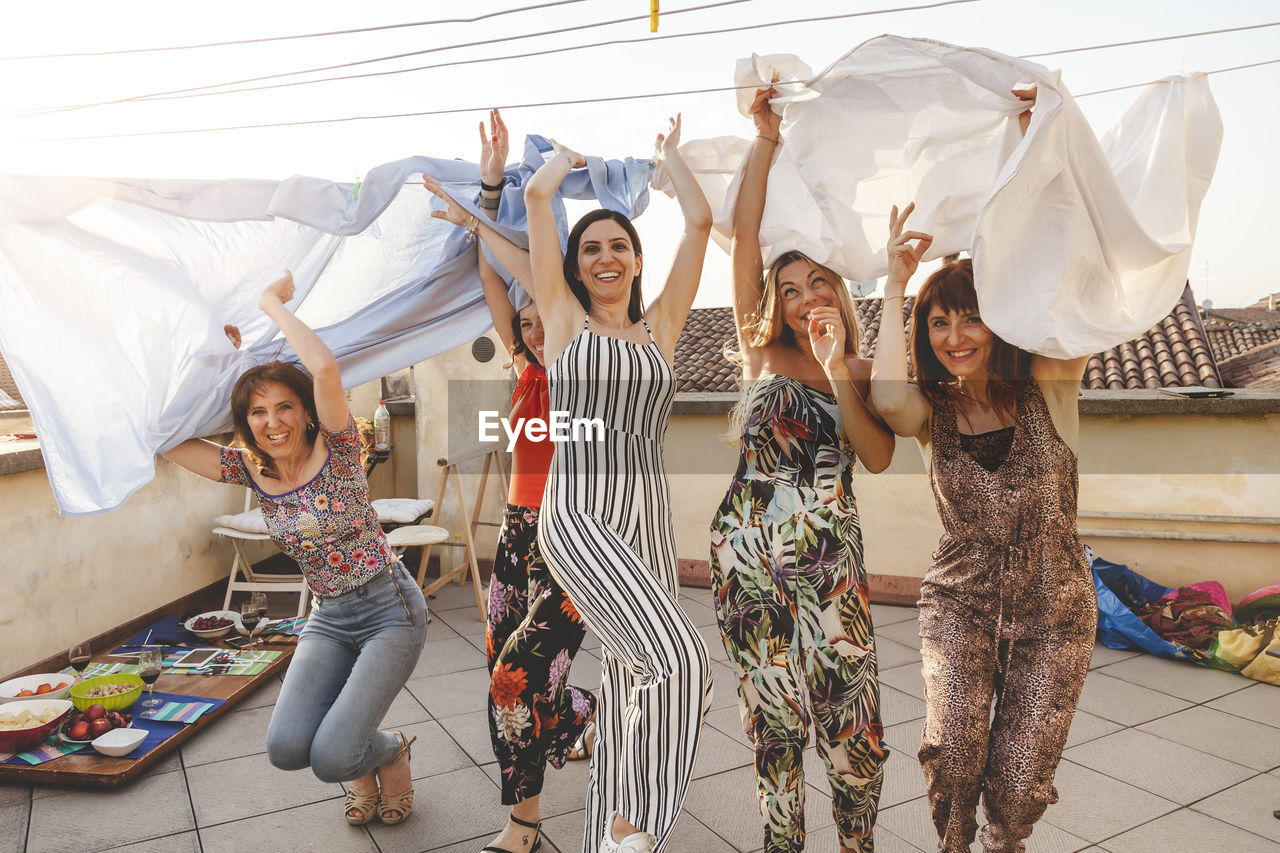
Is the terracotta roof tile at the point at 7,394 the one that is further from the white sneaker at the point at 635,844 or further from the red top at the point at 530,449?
the white sneaker at the point at 635,844

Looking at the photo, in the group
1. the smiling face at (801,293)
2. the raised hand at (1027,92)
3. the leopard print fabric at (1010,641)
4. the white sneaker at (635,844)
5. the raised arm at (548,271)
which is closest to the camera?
the white sneaker at (635,844)

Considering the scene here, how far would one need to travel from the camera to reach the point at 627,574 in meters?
1.90

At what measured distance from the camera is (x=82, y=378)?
249 centimetres

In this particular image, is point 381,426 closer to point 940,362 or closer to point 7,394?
point 940,362

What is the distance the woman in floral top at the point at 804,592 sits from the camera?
212 centimetres

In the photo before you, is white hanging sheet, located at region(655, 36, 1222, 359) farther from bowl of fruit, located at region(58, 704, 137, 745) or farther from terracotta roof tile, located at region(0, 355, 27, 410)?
terracotta roof tile, located at region(0, 355, 27, 410)

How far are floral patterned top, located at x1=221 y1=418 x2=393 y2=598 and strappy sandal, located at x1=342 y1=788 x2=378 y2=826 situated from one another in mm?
733

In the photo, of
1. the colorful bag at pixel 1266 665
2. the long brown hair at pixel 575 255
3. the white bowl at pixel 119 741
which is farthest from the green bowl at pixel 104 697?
the colorful bag at pixel 1266 665

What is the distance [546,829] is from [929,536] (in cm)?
373

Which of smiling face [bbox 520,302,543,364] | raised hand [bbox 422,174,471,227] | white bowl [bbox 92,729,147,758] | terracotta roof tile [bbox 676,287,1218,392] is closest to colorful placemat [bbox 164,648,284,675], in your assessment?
white bowl [bbox 92,729,147,758]

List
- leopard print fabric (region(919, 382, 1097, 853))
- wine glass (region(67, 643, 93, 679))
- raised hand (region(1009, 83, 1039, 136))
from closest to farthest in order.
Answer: leopard print fabric (region(919, 382, 1097, 853)) < raised hand (region(1009, 83, 1039, 136)) < wine glass (region(67, 643, 93, 679))

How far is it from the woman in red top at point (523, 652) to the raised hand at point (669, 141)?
0.50 m

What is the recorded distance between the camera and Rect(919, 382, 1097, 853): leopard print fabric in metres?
1.96

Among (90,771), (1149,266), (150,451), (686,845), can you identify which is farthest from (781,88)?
(90,771)
